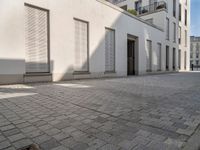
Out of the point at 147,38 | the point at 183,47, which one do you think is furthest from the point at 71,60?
the point at 183,47

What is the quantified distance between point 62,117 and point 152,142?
144 centimetres

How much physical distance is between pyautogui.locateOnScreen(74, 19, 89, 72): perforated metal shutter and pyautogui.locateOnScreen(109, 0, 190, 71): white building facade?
1215cm

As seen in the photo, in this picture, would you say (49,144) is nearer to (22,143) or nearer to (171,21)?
(22,143)

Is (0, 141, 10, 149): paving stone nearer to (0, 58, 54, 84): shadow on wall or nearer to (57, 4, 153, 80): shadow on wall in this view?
(0, 58, 54, 84): shadow on wall

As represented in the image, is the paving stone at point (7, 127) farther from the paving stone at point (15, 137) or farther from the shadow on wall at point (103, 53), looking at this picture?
the shadow on wall at point (103, 53)

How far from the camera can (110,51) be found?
10.7m

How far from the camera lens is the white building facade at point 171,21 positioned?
18562 mm

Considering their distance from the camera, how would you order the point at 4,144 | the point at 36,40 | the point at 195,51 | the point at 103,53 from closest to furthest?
1. the point at 4,144
2. the point at 36,40
3. the point at 103,53
4. the point at 195,51

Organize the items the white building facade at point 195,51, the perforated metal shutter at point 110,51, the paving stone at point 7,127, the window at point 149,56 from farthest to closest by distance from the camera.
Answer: the white building facade at point 195,51
the window at point 149,56
the perforated metal shutter at point 110,51
the paving stone at point 7,127

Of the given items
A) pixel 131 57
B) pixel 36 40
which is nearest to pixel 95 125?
pixel 36 40

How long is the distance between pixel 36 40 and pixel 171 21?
59.3ft

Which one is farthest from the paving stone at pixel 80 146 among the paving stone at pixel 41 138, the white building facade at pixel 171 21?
the white building facade at pixel 171 21

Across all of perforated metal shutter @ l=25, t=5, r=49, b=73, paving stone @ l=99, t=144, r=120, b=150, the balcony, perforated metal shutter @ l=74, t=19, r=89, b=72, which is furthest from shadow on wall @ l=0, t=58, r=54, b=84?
the balcony

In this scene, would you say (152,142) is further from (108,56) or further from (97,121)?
(108,56)
